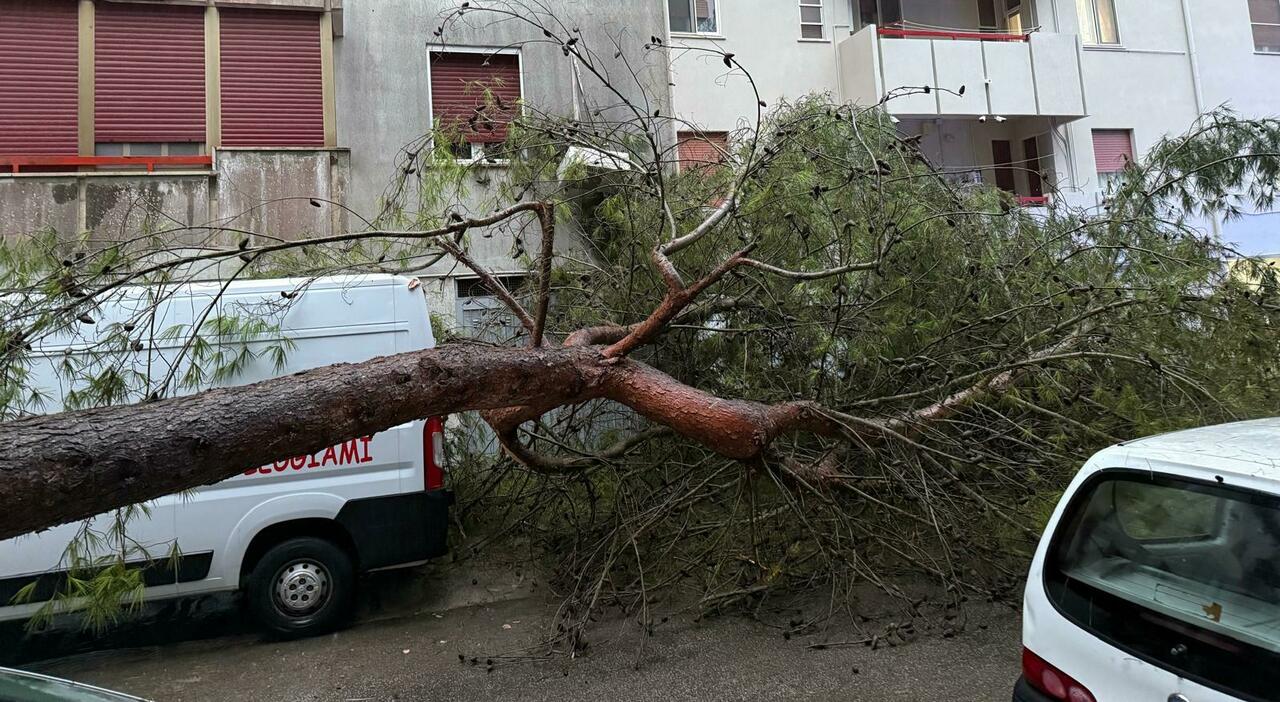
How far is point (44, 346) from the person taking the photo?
4.61 m

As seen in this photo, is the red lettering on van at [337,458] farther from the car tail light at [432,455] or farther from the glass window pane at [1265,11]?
the glass window pane at [1265,11]

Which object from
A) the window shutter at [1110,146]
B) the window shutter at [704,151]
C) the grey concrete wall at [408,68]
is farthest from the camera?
the window shutter at [1110,146]

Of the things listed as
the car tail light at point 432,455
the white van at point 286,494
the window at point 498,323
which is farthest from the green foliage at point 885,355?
the white van at point 286,494

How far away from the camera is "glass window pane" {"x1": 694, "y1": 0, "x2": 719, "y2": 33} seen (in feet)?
41.4

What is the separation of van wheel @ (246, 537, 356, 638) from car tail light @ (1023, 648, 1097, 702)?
430 cm

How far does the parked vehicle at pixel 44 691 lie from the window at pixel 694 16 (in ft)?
40.3

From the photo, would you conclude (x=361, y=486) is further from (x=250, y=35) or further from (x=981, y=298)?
(x=250, y=35)

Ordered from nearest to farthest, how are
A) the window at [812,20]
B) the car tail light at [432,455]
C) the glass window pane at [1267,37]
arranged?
the car tail light at [432,455] → the window at [812,20] → the glass window pane at [1267,37]

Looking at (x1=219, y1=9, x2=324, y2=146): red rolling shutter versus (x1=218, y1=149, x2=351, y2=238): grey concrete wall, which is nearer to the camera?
(x1=218, y1=149, x2=351, y2=238): grey concrete wall

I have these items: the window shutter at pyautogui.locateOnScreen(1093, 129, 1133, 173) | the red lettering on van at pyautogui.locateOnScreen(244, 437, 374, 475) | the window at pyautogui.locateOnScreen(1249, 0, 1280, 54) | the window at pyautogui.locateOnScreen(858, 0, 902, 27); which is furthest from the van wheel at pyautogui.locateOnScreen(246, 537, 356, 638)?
the window at pyautogui.locateOnScreen(1249, 0, 1280, 54)

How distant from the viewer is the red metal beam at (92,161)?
7.99 metres

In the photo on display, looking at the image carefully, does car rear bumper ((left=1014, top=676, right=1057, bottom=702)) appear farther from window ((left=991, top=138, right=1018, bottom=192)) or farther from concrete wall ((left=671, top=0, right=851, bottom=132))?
window ((left=991, top=138, right=1018, bottom=192))

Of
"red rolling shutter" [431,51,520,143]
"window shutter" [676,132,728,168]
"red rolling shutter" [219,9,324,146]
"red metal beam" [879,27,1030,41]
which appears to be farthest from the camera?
"red metal beam" [879,27,1030,41]

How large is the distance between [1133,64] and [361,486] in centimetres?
Result: 1601
